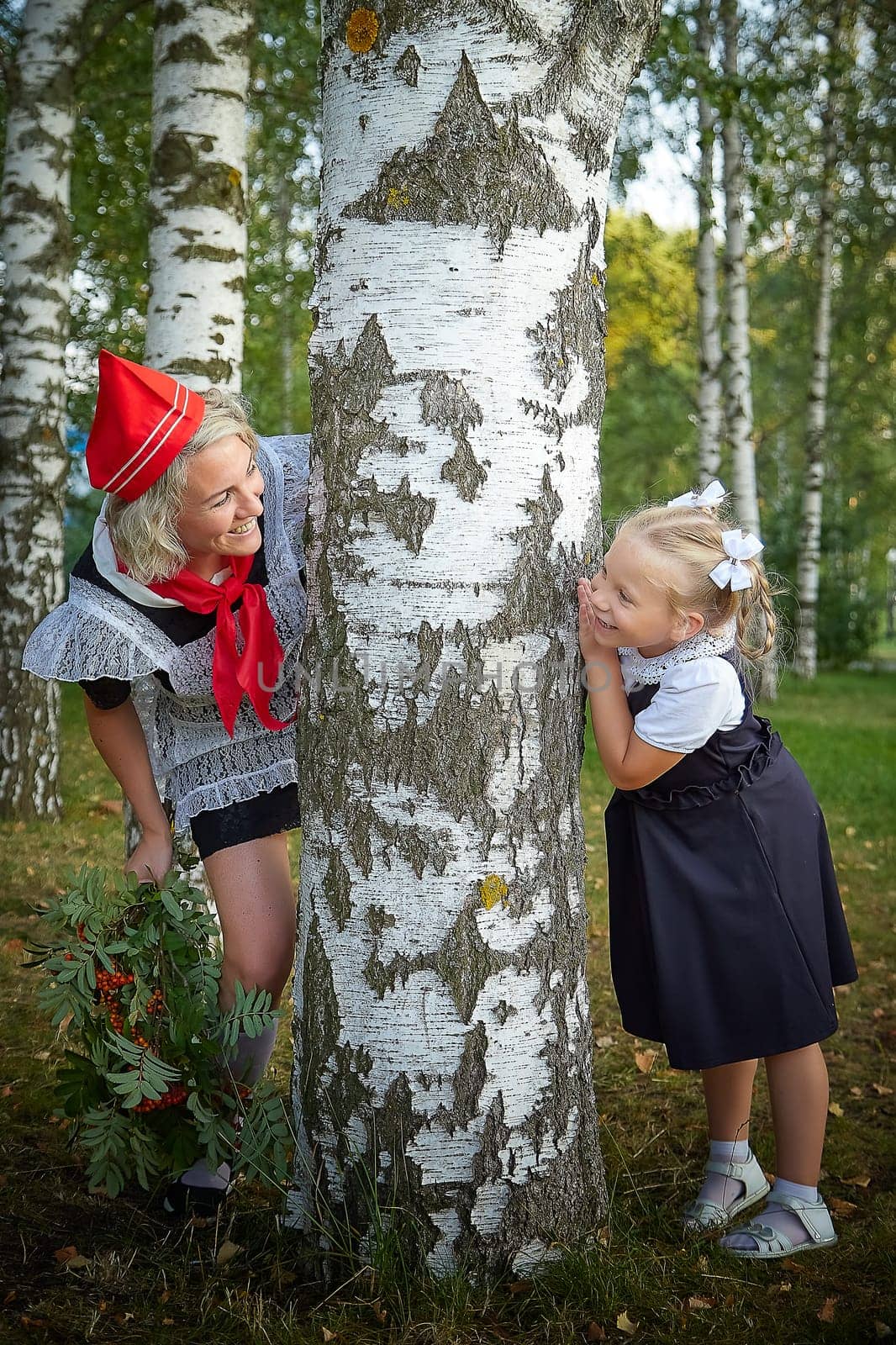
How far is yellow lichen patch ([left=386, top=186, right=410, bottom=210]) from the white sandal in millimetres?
2245

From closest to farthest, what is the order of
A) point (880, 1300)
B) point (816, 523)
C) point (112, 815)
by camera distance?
1. point (880, 1300)
2. point (112, 815)
3. point (816, 523)

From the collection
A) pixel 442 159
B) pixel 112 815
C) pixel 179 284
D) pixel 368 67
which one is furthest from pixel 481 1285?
pixel 112 815

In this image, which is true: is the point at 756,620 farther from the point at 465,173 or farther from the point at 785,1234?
the point at 785,1234

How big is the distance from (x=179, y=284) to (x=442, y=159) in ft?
8.65

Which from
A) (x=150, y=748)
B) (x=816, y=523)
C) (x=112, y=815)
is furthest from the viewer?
(x=816, y=523)

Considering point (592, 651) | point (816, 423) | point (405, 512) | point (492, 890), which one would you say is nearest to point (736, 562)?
point (592, 651)

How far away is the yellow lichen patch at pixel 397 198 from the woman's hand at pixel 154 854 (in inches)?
59.7

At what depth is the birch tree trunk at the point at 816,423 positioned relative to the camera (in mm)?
14266

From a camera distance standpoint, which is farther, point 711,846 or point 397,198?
point 711,846

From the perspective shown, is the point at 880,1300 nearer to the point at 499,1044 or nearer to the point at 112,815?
the point at 499,1044

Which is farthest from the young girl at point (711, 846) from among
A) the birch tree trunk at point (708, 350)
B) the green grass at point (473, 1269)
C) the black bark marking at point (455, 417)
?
the birch tree trunk at point (708, 350)

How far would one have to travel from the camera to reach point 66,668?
8.05 ft

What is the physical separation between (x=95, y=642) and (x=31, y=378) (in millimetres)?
4556

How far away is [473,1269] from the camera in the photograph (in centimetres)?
212
